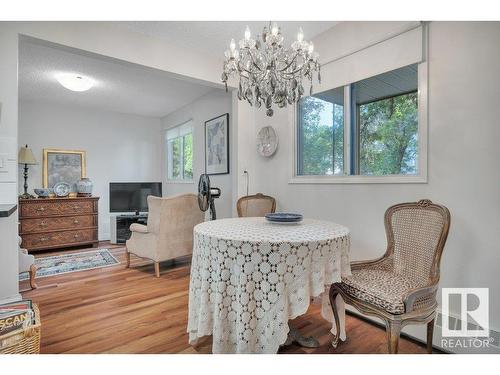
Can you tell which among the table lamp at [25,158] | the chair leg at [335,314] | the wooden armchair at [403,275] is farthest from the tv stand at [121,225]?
the wooden armchair at [403,275]

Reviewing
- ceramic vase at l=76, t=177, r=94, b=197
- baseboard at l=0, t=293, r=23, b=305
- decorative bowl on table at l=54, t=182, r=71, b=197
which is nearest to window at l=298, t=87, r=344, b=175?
baseboard at l=0, t=293, r=23, b=305

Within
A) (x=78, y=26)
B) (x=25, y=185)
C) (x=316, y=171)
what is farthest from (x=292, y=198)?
(x=25, y=185)

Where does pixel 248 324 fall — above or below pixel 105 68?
below

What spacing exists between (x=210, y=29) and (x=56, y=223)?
3.86m

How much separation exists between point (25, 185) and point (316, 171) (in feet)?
15.1

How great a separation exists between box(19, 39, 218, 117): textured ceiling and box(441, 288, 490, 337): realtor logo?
10.6ft

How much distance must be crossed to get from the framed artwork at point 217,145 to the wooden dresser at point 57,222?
216 cm

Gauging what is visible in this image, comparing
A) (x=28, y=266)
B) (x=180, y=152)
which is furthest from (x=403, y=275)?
(x=180, y=152)

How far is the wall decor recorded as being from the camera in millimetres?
3174

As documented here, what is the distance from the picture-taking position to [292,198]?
2979 mm

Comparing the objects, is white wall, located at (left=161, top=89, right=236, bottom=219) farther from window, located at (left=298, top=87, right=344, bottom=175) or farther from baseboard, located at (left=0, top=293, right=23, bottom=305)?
baseboard, located at (left=0, top=293, right=23, bottom=305)
